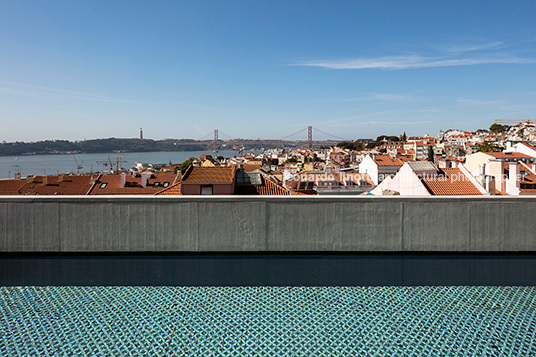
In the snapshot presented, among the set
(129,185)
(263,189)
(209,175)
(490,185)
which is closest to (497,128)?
(490,185)

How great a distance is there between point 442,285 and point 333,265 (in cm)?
114

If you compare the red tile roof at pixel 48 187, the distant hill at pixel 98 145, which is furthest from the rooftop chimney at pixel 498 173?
the distant hill at pixel 98 145

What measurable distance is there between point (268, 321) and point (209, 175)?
7980 millimetres

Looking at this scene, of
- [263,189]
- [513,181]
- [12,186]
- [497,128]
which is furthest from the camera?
[497,128]

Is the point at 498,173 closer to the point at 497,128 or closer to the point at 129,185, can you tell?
the point at 129,185

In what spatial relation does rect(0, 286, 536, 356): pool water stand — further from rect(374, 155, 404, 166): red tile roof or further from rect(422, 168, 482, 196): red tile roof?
rect(374, 155, 404, 166): red tile roof

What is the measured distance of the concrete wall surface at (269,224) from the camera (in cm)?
383

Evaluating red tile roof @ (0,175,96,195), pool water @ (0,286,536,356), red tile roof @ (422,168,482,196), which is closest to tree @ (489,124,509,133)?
red tile roof @ (422,168,482,196)

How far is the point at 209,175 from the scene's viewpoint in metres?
10.8

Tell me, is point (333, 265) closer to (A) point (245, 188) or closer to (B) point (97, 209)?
(B) point (97, 209)

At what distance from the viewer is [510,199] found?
151 inches

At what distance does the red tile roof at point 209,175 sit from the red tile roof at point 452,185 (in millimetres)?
6334

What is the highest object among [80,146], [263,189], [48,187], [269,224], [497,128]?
[497,128]

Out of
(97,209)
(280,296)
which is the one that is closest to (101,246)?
(97,209)
